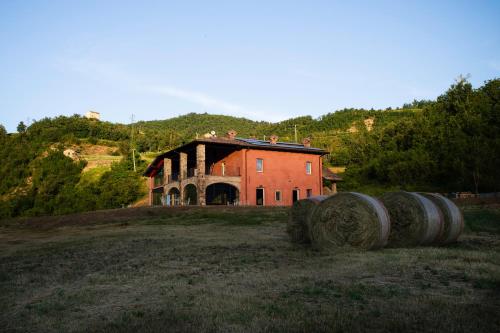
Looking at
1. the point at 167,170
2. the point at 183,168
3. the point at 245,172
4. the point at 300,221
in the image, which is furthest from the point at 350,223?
A: the point at 167,170

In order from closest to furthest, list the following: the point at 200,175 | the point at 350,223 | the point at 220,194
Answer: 1. the point at 350,223
2. the point at 200,175
3. the point at 220,194

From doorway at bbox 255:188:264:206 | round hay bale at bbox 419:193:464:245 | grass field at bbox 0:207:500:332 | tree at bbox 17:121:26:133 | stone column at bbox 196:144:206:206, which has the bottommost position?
grass field at bbox 0:207:500:332

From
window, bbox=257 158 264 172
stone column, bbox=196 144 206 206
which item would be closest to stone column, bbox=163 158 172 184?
stone column, bbox=196 144 206 206

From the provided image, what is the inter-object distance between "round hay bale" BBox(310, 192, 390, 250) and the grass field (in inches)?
16.6

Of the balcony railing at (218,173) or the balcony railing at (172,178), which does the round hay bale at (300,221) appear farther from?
the balcony railing at (172,178)

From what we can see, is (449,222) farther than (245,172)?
No

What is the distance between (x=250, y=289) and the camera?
6953mm

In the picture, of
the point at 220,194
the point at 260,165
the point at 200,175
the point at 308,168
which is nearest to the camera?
the point at 200,175

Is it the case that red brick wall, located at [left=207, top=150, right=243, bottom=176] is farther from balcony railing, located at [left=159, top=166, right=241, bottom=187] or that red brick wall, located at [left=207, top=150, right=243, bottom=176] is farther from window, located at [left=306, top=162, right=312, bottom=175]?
window, located at [left=306, top=162, right=312, bottom=175]

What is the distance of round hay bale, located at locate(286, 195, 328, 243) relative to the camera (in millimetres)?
13789

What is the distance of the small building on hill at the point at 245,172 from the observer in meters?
36.6

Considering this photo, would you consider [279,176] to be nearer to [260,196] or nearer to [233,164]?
[260,196]

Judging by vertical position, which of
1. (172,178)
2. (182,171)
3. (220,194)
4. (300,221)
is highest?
(182,171)

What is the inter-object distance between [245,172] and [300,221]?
23676 millimetres
